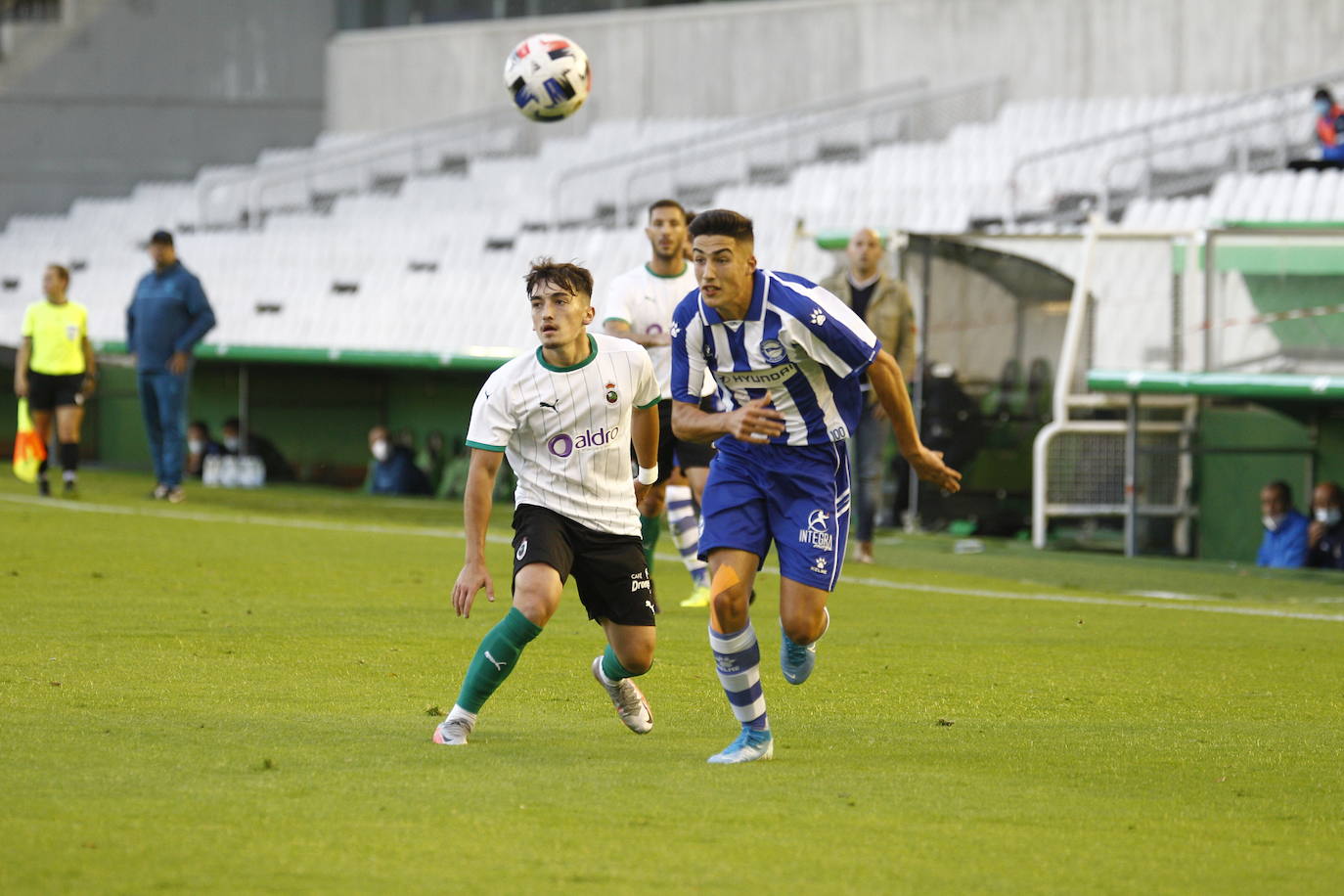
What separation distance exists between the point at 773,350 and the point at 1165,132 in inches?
681

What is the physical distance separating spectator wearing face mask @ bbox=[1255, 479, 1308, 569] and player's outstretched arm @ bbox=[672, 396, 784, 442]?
30.4 ft

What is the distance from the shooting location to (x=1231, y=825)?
5160mm

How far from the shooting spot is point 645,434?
6.59 metres

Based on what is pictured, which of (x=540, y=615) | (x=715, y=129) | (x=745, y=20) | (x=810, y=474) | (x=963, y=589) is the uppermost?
(x=745, y=20)

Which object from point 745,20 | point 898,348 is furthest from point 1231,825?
point 745,20

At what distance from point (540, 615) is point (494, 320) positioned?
51.9ft

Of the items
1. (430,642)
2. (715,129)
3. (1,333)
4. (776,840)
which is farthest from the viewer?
(715,129)

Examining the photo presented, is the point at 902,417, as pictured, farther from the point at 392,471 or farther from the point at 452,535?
the point at 392,471

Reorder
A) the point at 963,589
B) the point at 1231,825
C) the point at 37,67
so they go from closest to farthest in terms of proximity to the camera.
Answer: the point at 1231,825 → the point at 963,589 → the point at 37,67

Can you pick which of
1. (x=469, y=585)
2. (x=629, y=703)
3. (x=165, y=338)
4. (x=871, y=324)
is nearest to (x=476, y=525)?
(x=469, y=585)

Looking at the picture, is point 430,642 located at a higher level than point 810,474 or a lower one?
lower

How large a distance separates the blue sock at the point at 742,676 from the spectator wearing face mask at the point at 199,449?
16.3 m

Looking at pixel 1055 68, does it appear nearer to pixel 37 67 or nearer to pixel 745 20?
pixel 745 20

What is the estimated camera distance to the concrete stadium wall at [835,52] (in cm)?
2431
